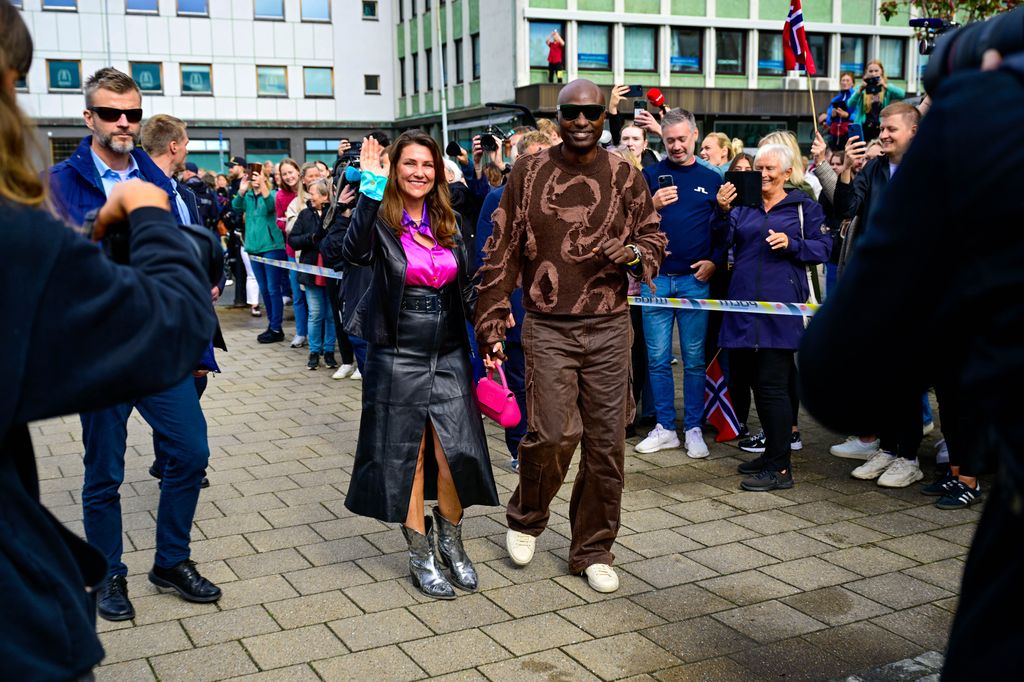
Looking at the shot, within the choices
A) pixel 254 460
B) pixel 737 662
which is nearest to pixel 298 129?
pixel 254 460

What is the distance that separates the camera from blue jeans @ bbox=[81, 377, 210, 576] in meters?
4.62

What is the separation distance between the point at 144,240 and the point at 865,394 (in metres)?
1.16

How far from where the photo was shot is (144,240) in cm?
179

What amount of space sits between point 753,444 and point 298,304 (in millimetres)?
6690

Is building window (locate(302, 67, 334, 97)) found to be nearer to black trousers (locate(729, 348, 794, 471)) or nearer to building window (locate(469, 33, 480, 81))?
building window (locate(469, 33, 480, 81))

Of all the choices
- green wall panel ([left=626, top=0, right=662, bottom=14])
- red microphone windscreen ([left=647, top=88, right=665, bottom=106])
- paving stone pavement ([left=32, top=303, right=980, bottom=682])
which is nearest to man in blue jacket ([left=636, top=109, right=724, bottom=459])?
paving stone pavement ([left=32, top=303, right=980, bottom=682])

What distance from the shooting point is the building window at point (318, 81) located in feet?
162

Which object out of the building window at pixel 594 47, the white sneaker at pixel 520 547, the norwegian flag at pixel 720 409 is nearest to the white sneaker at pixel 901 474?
the norwegian flag at pixel 720 409

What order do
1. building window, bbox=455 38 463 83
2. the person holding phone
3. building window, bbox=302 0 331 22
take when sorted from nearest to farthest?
the person holding phone < building window, bbox=455 38 463 83 < building window, bbox=302 0 331 22

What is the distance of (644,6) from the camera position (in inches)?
1649

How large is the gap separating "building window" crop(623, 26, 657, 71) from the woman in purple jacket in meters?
36.4

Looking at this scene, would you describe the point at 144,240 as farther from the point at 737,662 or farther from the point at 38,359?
the point at 737,662

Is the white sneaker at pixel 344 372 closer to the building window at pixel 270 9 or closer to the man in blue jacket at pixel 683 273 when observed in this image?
the man in blue jacket at pixel 683 273

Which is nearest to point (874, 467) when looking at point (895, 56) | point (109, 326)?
point (109, 326)
